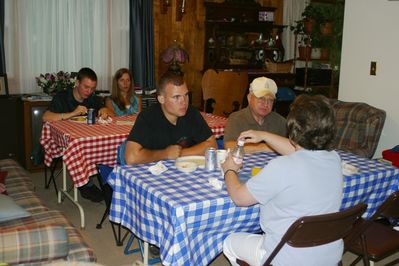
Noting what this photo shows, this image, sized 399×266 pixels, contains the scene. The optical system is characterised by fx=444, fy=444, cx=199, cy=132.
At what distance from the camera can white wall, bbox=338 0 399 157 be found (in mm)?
3797

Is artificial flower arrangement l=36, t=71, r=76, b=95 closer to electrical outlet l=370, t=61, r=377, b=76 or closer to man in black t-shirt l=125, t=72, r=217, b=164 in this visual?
man in black t-shirt l=125, t=72, r=217, b=164

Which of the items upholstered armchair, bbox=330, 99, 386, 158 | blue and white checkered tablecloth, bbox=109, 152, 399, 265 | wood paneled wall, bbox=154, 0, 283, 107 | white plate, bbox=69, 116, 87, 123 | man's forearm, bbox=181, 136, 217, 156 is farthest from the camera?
wood paneled wall, bbox=154, 0, 283, 107

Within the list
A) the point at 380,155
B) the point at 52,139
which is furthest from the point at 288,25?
the point at 52,139

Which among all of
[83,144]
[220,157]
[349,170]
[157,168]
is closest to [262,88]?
[220,157]

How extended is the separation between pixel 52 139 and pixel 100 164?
27.8 inches

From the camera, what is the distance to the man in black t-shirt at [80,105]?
3.97 meters

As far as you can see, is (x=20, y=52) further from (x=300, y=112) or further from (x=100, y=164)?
(x=300, y=112)

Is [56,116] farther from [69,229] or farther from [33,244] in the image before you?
[33,244]

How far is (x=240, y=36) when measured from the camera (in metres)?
6.87

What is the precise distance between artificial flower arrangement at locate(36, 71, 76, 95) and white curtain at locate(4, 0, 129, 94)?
31 centimetres

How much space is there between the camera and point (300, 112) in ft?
5.86

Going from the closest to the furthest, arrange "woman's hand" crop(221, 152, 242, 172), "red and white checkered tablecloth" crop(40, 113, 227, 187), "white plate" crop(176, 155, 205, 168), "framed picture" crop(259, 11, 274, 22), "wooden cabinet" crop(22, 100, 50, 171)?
"woman's hand" crop(221, 152, 242, 172) < "white plate" crop(176, 155, 205, 168) < "red and white checkered tablecloth" crop(40, 113, 227, 187) < "wooden cabinet" crop(22, 100, 50, 171) < "framed picture" crop(259, 11, 274, 22)

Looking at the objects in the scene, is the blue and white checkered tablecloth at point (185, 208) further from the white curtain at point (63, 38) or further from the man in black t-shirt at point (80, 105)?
the white curtain at point (63, 38)

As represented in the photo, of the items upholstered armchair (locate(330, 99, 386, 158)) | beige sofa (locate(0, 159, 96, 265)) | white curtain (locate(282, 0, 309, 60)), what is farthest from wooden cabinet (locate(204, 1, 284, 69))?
beige sofa (locate(0, 159, 96, 265))
